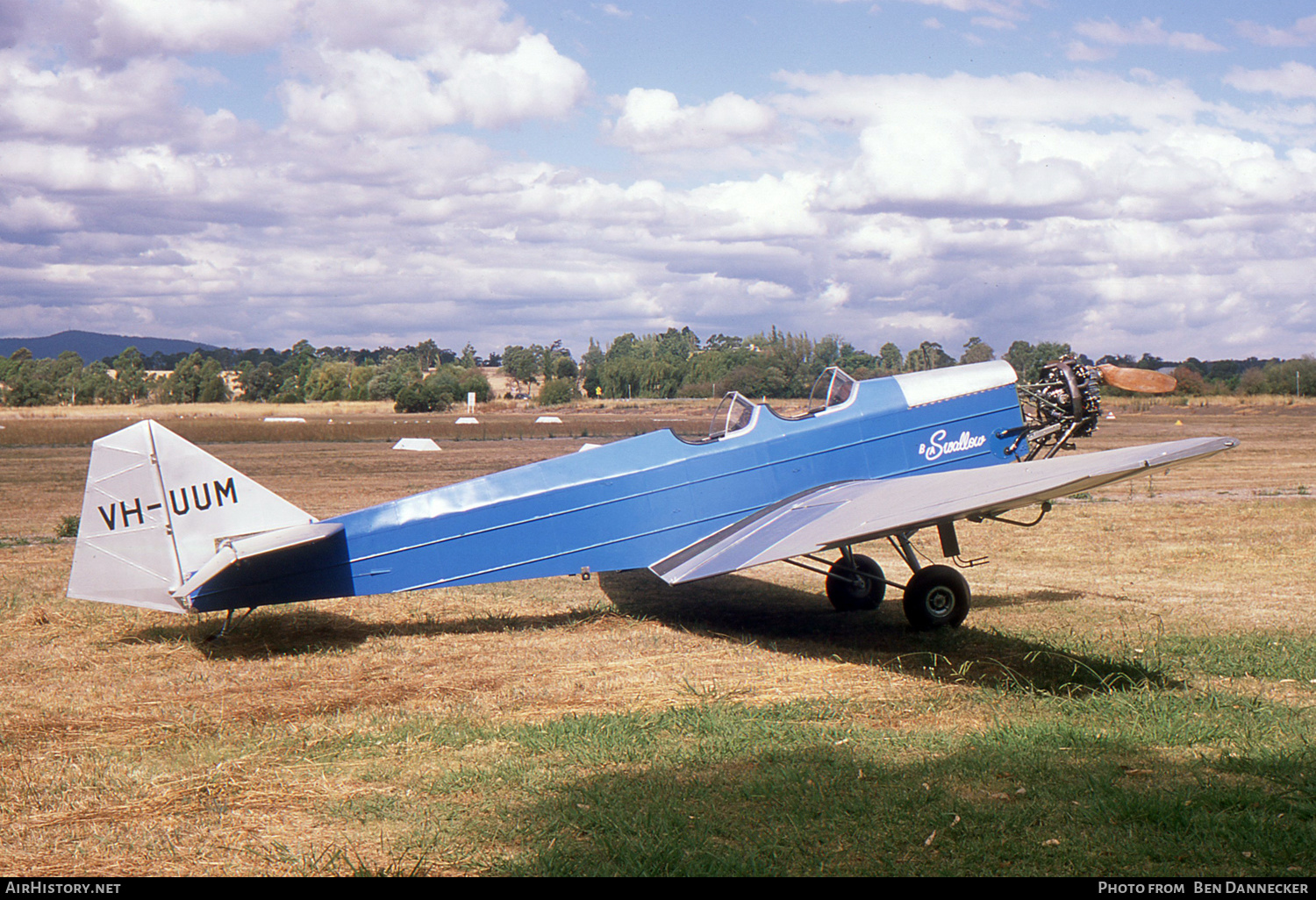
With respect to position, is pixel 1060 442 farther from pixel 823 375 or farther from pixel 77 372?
pixel 77 372

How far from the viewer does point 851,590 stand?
962 cm

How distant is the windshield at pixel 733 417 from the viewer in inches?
354

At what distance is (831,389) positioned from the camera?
919cm

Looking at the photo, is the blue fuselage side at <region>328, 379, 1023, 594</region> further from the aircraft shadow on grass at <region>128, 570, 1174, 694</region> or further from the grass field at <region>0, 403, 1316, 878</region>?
the aircraft shadow on grass at <region>128, 570, 1174, 694</region>

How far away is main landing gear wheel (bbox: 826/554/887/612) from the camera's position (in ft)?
31.4

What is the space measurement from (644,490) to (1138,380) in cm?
550

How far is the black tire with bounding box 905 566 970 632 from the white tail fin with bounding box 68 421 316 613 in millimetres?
5632

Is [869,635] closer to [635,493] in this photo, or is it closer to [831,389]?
[831,389]

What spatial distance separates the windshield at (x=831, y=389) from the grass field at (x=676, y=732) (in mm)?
2110

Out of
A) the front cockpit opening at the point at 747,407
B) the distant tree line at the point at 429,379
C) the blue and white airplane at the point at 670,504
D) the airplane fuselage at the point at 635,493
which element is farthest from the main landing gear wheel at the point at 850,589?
the distant tree line at the point at 429,379

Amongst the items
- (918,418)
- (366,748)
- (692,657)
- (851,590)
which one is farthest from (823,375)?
(366,748)

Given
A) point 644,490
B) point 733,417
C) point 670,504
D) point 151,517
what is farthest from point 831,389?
point 151,517

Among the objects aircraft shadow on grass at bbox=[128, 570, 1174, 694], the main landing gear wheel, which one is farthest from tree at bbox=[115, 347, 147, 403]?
the main landing gear wheel

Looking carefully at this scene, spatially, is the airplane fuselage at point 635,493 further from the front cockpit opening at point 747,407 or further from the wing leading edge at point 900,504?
the wing leading edge at point 900,504
